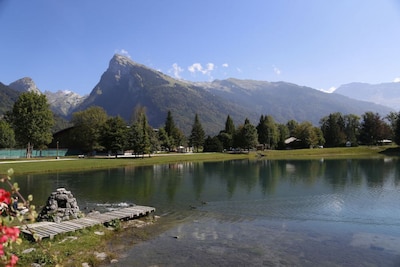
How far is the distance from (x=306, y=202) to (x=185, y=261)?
1813 centimetres

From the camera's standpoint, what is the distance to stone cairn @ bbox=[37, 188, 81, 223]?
20.8 m

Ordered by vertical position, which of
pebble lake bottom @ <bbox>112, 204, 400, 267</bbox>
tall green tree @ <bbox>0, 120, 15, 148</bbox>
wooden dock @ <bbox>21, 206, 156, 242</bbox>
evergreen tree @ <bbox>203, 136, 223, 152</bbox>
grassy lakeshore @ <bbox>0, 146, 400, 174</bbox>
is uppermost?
tall green tree @ <bbox>0, 120, 15, 148</bbox>

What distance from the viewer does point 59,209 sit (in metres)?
21.8

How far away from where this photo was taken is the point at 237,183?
42875mm

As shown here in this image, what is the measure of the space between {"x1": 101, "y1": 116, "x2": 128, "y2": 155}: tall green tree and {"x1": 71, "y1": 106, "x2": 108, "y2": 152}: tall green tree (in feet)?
11.4

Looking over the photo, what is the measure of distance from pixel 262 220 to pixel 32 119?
7775 centimetres

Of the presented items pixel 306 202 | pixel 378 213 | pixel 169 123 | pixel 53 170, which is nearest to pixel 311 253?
pixel 378 213

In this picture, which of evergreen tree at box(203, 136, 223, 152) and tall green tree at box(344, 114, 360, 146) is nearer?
evergreen tree at box(203, 136, 223, 152)

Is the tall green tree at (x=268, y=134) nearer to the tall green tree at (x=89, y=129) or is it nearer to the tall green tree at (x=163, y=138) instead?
the tall green tree at (x=163, y=138)

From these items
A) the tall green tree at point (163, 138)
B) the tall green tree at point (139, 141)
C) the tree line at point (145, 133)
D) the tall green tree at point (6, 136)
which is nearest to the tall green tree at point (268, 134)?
the tree line at point (145, 133)

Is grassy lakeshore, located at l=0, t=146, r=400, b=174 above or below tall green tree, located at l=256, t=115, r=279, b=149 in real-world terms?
below

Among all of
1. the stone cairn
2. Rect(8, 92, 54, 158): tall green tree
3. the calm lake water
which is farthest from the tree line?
the stone cairn

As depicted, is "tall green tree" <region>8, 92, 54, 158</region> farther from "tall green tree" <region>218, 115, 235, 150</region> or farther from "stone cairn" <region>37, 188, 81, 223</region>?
"tall green tree" <region>218, 115, 235, 150</region>

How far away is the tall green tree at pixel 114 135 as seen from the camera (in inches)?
3641
